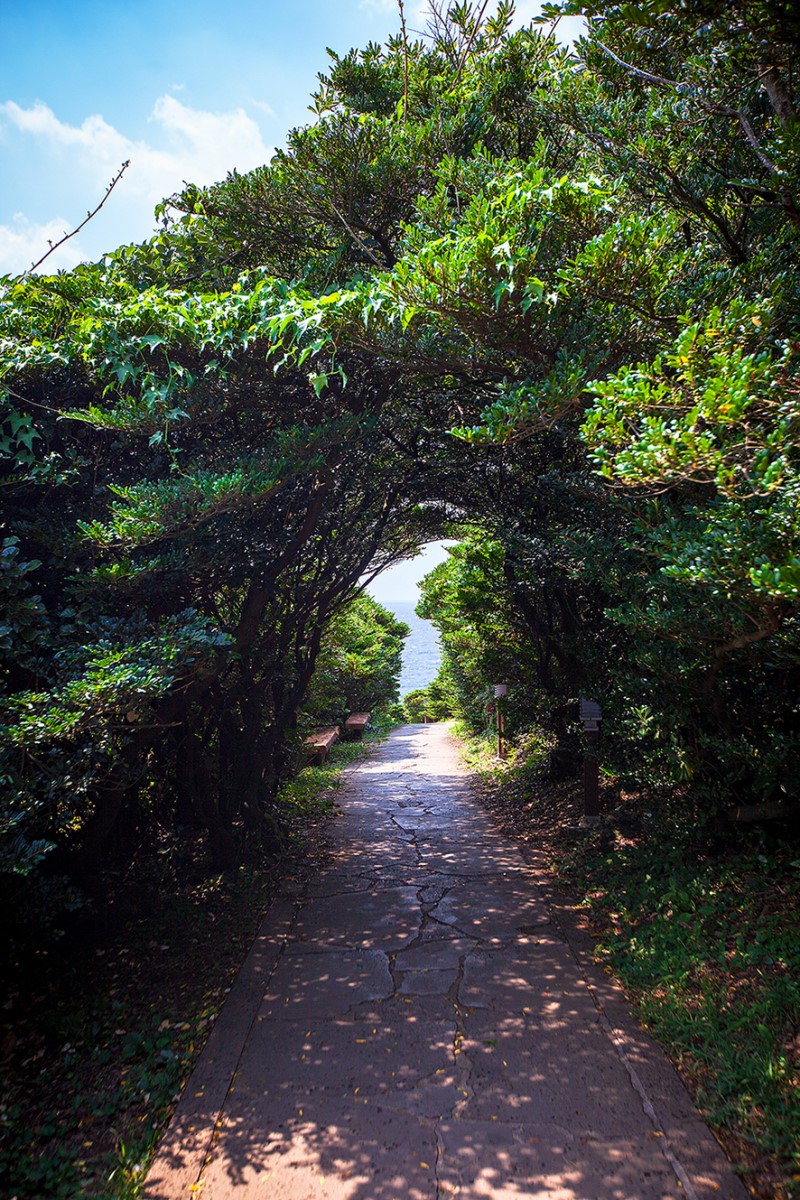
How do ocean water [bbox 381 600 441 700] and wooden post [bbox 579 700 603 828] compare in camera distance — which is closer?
wooden post [bbox 579 700 603 828]

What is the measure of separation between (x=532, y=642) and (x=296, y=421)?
4661 millimetres

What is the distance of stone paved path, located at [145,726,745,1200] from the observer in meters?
2.49

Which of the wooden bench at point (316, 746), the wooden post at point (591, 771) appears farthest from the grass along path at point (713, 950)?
the wooden bench at point (316, 746)

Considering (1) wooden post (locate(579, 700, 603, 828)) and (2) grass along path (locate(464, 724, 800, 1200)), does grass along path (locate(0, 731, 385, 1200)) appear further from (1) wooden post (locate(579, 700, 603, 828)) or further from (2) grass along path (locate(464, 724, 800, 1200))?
(1) wooden post (locate(579, 700, 603, 828))

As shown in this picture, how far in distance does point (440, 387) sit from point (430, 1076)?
468 centimetres

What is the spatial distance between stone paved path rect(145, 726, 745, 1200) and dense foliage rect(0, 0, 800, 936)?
1.36 metres

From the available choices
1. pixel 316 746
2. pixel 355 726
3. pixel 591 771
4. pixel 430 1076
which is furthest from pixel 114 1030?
pixel 355 726

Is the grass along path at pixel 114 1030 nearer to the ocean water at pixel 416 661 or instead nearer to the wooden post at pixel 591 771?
the wooden post at pixel 591 771

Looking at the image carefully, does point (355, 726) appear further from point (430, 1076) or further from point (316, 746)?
point (430, 1076)

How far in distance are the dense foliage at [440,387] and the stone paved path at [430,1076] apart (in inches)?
53.7

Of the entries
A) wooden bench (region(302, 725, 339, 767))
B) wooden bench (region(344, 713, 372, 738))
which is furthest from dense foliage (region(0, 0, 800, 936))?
wooden bench (region(344, 713, 372, 738))

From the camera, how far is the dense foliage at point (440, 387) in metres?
2.79

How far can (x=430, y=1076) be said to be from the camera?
3066mm

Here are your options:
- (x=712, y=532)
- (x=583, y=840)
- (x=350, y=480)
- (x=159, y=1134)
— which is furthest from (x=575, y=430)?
(x=159, y=1134)
